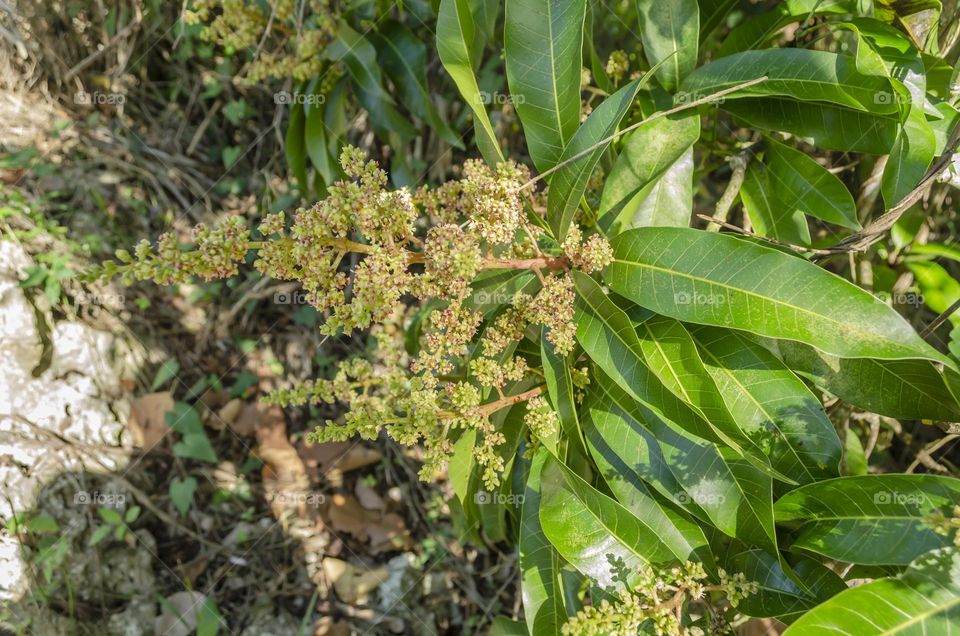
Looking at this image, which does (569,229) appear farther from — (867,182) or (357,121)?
(357,121)

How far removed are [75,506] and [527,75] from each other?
2.94m

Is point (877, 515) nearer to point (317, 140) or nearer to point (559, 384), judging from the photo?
point (559, 384)

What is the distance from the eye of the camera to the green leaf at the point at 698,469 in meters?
1.44

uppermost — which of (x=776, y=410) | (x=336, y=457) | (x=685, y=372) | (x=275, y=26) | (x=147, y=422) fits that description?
(x=275, y=26)

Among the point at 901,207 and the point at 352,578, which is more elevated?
the point at 901,207

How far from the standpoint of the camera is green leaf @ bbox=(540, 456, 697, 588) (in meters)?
1.51

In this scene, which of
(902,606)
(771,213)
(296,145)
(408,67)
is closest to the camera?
(902,606)

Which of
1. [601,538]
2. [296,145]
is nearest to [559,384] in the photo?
[601,538]

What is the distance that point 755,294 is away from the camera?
4.24ft

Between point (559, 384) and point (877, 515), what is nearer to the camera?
point (877, 515)

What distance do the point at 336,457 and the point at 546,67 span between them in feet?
7.76

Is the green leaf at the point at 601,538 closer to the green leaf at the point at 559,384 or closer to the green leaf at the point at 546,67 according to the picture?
the green leaf at the point at 559,384

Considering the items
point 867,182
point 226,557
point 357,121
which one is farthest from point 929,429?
point 226,557

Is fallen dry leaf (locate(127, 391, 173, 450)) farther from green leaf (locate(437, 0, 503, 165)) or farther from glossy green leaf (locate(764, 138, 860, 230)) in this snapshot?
glossy green leaf (locate(764, 138, 860, 230))
